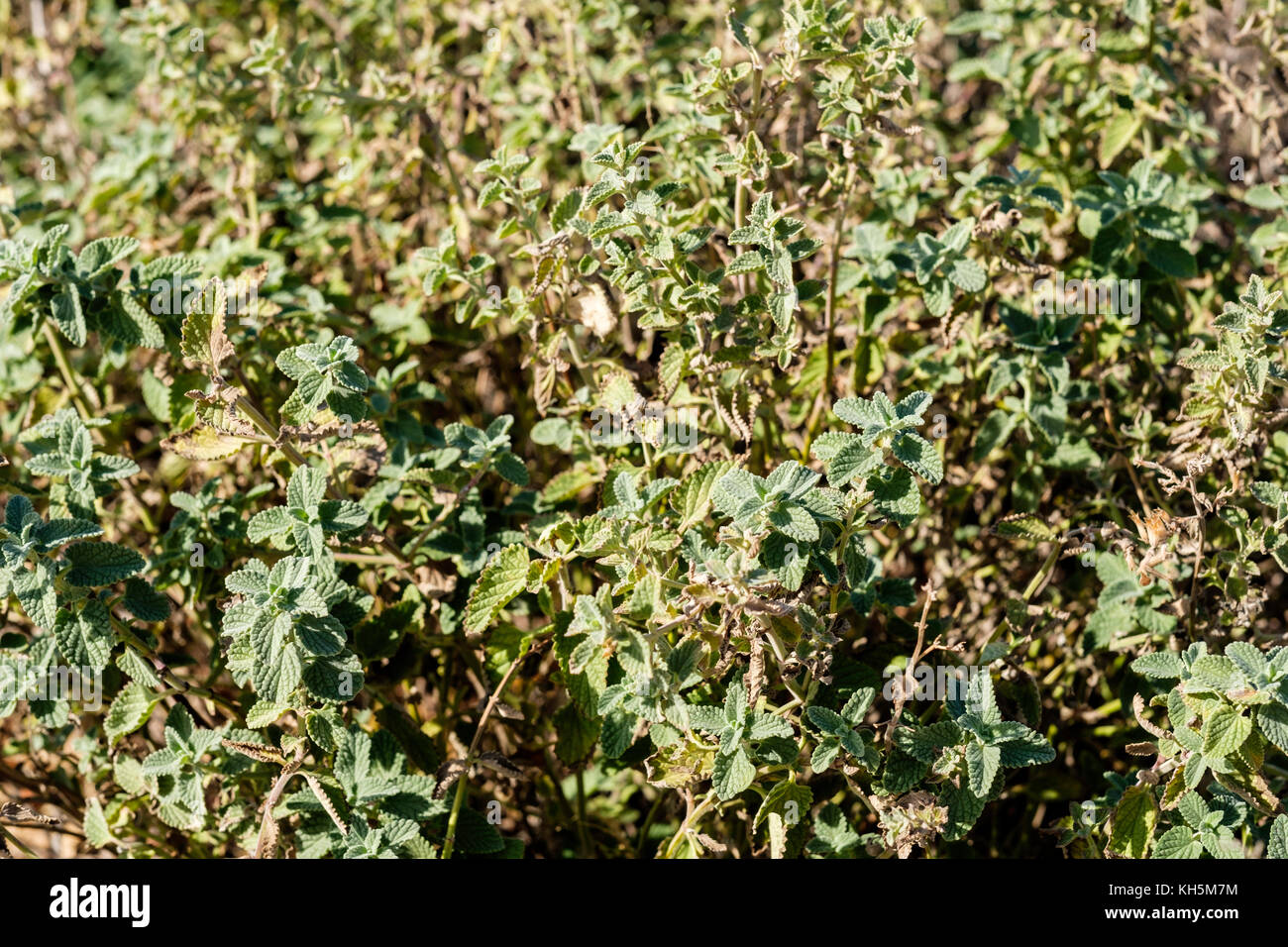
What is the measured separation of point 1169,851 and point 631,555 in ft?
3.44

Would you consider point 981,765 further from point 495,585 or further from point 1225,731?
point 495,585

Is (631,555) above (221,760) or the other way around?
above

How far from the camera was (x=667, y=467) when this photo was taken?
2.59 m

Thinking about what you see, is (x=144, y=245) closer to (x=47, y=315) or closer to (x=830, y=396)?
(x=47, y=315)

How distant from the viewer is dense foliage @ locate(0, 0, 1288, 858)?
2029 mm

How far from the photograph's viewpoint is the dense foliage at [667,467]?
6.66 feet

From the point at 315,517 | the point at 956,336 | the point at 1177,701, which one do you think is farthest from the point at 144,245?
the point at 1177,701

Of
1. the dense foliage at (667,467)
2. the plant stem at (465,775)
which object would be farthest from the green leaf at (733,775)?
the plant stem at (465,775)

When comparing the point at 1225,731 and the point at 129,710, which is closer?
the point at 1225,731

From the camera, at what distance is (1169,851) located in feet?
6.64

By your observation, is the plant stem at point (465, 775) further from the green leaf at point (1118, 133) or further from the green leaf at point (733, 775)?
the green leaf at point (1118, 133)

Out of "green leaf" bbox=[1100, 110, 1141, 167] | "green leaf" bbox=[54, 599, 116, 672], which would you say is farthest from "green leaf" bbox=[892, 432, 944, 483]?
"green leaf" bbox=[54, 599, 116, 672]

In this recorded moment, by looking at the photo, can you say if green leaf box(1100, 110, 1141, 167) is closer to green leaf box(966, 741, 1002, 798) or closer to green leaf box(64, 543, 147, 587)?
green leaf box(966, 741, 1002, 798)

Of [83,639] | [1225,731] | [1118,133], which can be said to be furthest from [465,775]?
[1118,133]
